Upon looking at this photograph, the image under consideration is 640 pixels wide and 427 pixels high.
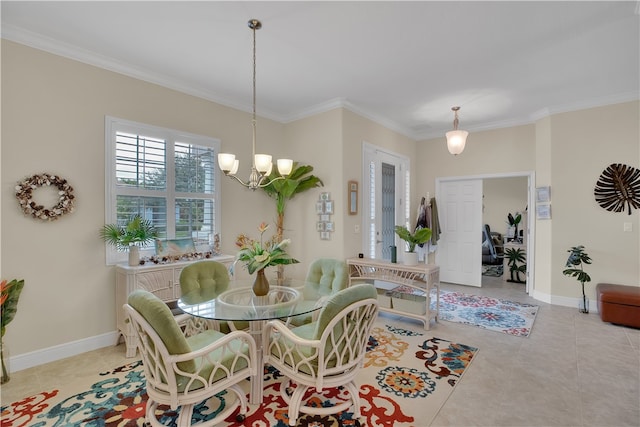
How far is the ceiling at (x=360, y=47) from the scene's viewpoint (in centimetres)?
243

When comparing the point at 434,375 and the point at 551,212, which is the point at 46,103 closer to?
the point at 434,375

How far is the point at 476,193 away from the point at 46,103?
6.31 metres

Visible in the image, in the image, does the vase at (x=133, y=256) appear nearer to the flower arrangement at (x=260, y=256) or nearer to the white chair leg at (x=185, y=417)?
the flower arrangement at (x=260, y=256)

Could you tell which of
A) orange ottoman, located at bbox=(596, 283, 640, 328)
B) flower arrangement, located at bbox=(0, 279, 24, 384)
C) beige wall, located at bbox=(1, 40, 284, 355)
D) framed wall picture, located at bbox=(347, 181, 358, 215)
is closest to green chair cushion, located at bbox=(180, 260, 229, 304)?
beige wall, located at bbox=(1, 40, 284, 355)

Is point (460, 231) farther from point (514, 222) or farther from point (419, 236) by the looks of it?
point (514, 222)

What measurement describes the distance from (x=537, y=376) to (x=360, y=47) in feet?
11.2

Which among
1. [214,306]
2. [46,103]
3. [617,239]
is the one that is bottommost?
[214,306]

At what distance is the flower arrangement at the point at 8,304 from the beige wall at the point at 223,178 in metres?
0.23

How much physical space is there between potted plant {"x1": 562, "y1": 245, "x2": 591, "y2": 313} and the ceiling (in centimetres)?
213

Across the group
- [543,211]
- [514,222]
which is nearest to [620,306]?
[543,211]

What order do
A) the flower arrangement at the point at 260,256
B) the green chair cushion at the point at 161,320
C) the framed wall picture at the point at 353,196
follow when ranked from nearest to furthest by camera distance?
the green chair cushion at the point at 161,320 < the flower arrangement at the point at 260,256 < the framed wall picture at the point at 353,196

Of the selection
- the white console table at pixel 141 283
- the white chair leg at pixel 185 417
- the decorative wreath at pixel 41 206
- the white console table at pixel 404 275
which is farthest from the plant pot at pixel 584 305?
the decorative wreath at pixel 41 206

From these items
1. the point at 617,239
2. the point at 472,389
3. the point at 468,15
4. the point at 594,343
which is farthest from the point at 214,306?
the point at 617,239

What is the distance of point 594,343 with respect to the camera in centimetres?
331
